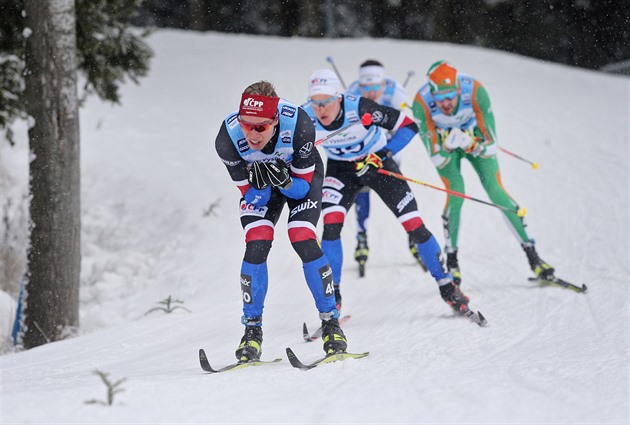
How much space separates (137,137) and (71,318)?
5.75m

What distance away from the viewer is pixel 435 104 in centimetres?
770

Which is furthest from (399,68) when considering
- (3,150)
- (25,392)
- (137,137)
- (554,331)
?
(25,392)

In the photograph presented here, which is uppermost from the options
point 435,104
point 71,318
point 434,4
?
point 434,4

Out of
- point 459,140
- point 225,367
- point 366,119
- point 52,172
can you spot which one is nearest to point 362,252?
point 459,140

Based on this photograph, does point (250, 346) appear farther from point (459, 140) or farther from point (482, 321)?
point (459, 140)

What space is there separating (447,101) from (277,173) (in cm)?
304

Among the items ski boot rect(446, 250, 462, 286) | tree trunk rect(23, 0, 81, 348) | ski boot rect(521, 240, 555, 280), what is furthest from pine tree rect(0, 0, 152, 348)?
ski boot rect(521, 240, 555, 280)

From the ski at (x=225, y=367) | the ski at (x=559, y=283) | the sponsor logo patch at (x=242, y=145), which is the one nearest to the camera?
the ski at (x=225, y=367)

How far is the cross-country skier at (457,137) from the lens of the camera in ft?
24.5

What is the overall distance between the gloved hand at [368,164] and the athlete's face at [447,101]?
1039mm

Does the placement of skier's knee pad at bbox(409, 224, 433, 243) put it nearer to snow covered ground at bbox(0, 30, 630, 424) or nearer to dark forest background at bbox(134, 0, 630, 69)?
snow covered ground at bbox(0, 30, 630, 424)

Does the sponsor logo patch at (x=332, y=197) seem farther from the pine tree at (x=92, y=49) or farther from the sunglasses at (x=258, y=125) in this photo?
the pine tree at (x=92, y=49)

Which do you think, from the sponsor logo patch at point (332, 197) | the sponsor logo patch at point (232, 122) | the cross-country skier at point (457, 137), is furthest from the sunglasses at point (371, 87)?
the sponsor logo patch at point (232, 122)

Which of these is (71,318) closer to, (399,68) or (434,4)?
(399,68)
